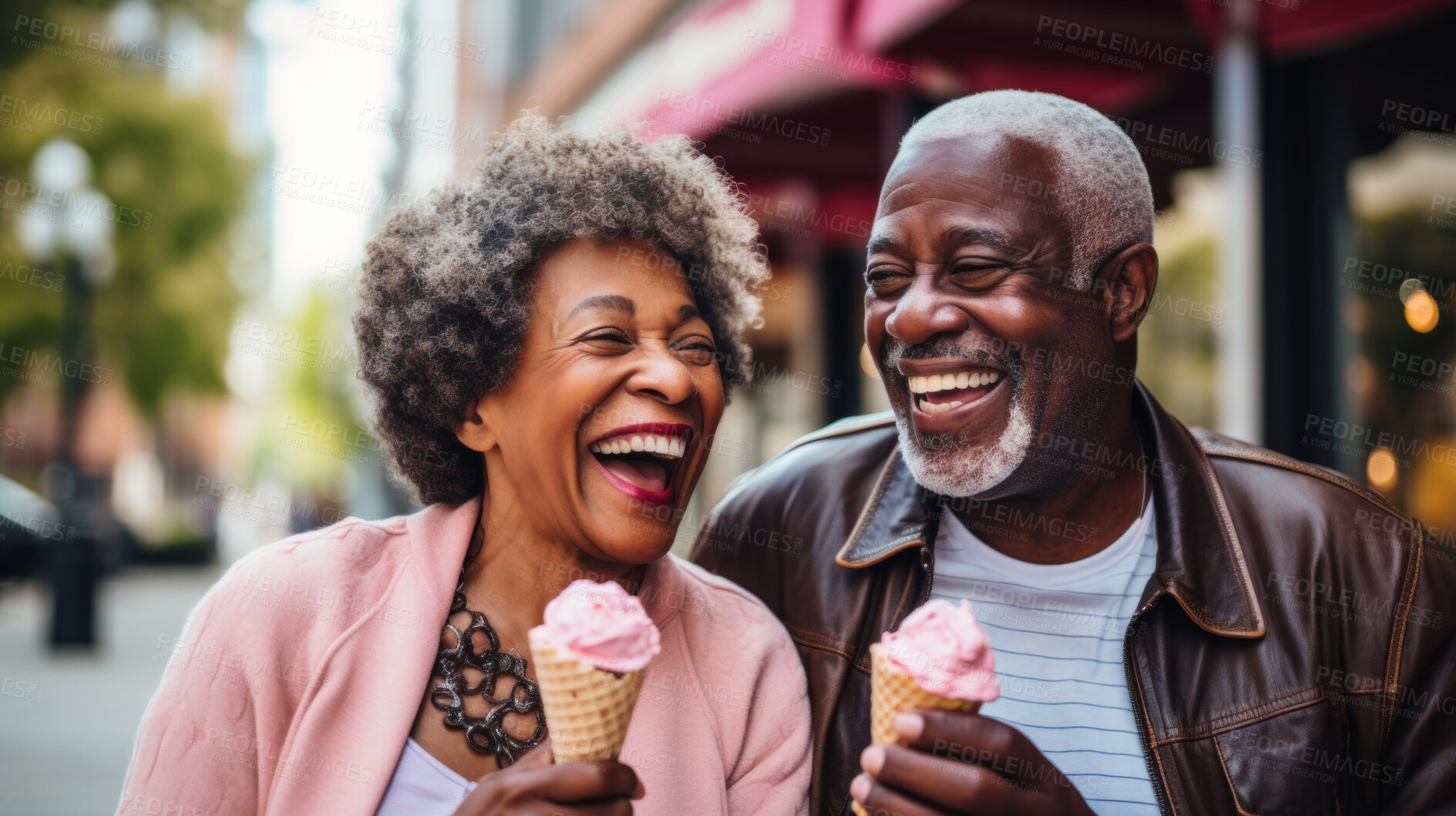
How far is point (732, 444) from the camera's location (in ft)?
44.2

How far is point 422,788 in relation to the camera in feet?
8.21

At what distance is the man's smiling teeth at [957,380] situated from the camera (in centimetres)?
293

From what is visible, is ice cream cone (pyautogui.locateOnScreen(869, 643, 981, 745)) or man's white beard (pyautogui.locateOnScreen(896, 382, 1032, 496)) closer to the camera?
ice cream cone (pyautogui.locateOnScreen(869, 643, 981, 745))

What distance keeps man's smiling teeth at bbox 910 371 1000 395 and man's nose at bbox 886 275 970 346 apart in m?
0.10

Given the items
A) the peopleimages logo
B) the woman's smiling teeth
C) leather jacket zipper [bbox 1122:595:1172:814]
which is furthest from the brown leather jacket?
the peopleimages logo

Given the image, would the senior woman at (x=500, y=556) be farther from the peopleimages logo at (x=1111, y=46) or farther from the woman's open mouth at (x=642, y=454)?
the peopleimages logo at (x=1111, y=46)

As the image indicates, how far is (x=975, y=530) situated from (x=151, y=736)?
204cm

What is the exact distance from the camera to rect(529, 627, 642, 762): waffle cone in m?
2.22

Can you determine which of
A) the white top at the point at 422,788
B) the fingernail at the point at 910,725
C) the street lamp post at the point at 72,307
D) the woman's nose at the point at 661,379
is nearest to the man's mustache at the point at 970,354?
the woman's nose at the point at 661,379

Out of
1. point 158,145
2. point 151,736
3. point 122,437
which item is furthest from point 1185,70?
point 122,437

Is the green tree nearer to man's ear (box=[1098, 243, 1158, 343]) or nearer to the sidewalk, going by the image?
the sidewalk

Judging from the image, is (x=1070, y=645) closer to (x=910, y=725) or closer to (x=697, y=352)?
(x=910, y=725)

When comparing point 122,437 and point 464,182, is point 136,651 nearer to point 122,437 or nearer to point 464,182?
point 464,182

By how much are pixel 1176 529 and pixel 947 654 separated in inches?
40.9
